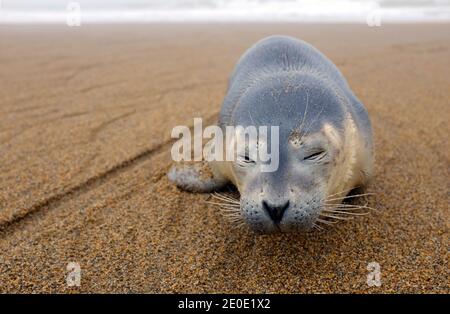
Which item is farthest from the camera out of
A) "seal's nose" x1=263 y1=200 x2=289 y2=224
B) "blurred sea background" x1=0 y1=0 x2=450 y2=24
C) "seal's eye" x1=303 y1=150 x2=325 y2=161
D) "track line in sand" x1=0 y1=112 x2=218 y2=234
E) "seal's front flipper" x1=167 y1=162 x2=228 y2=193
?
"blurred sea background" x1=0 y1=0 x2=450 y2=24

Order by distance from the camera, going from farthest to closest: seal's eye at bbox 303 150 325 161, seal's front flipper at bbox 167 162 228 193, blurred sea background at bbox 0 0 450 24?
blurred sea background at bbox 0 0 450 24 < seal's front flipper at bbox 167 162 228 193 < seal's eye at bbox 303 150 325 161

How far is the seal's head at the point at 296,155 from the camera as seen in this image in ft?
7.39

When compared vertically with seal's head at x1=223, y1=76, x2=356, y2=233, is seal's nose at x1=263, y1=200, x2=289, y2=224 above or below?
below

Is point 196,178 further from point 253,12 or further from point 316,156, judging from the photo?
point 253,12

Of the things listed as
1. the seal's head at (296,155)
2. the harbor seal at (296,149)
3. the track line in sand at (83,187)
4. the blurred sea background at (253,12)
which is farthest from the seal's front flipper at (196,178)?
the blurred sea background at (253,12)

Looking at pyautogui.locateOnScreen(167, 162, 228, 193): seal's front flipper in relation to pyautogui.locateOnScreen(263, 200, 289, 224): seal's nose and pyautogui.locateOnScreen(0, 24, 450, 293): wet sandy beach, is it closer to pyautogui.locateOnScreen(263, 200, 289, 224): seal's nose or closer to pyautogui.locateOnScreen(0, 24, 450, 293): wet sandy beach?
pyautogui.locateOnScreen(0, 24, 450, 293): wet sandy beach

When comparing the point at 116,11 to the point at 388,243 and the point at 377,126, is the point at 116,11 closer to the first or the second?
the point at 377,126

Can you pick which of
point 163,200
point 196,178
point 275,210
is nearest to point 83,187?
point 163,200

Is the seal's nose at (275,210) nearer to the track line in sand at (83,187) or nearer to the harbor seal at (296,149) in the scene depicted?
the harbor seal at (296,149)

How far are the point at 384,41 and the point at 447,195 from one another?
729 cm

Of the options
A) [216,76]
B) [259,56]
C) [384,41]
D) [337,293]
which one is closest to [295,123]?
[337,293]

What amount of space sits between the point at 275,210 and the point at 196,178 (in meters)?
1.31

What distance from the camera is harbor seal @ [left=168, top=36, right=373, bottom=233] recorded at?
7.45 feet

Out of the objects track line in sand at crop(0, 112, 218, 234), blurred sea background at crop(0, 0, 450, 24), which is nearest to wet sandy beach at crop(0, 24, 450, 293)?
track line in sand at crop(0, 112, 218, 234)
